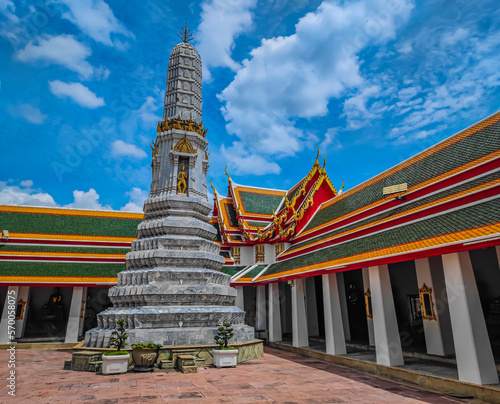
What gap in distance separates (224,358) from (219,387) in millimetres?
2910

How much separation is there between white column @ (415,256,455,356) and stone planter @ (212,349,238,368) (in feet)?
21.1

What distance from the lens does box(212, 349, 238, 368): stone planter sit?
35.4 feet

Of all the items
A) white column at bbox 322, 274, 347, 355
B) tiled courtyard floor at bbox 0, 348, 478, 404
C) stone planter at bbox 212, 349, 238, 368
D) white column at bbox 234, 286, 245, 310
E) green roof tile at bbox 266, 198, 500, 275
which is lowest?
tiled courtyard floor at bbox 0, 348, 478, 404

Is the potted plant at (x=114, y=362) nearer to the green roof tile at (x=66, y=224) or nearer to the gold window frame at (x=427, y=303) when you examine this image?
the gold window frame at (x=427, y=303)

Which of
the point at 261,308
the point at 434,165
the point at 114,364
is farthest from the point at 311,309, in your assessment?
the point at 114,364

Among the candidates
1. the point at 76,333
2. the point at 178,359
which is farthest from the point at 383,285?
the point at 76,333

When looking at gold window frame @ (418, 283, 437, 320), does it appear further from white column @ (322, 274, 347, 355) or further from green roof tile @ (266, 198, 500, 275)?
white column @ (322, 274, 347, 355)

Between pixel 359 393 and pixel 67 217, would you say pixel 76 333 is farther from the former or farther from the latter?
pixel 359 393

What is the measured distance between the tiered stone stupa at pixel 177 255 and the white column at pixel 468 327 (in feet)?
23.5

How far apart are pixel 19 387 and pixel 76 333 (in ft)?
37.4

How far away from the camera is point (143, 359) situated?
990 cm

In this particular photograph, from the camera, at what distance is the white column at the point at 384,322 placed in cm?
996

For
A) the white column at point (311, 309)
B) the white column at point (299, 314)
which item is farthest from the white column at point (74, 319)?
the white column at point (311, 309)

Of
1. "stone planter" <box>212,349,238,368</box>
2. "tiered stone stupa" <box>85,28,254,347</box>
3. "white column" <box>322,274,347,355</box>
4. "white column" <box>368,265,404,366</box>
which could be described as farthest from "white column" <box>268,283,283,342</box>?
"white column" <box>368,265,404,366</box>
